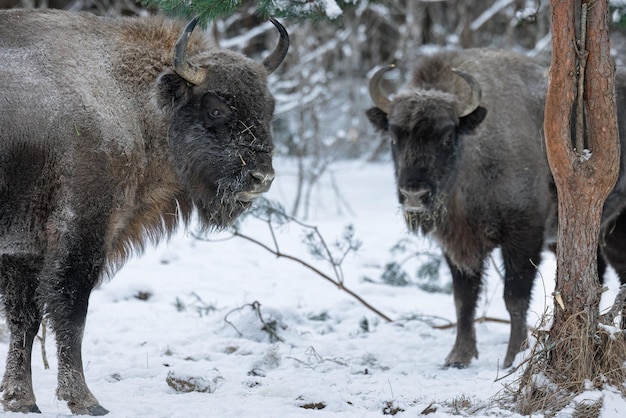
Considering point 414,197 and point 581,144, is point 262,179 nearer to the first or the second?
point 414,197

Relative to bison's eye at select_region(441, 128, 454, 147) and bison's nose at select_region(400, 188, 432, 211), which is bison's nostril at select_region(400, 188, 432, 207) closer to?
bison's nose at select_region(400, 188, 432, 211)

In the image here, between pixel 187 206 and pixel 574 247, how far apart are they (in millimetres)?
2324

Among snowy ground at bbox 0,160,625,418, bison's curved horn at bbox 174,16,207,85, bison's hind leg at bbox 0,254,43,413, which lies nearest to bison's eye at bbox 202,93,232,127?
bison's curved horn at bbox 174,16,207,85

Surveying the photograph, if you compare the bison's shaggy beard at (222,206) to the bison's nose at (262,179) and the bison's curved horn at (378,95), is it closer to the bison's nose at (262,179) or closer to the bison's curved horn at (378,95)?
the bison's nose at (262,179)

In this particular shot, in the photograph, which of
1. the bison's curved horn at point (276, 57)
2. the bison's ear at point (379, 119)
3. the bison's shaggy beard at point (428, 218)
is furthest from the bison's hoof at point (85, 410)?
the bison's ear at point (379, 119)

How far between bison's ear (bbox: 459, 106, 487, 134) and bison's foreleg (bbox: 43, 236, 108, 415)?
307cm

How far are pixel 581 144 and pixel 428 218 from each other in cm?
194

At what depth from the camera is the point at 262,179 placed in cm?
456

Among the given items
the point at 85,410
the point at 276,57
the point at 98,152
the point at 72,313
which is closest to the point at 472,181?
the point at 276,57

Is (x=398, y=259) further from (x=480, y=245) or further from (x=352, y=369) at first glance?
(x=352, y=369)

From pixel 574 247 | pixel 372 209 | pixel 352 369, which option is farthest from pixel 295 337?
pixel 372 209

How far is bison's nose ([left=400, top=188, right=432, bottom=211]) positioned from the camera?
5695 mm

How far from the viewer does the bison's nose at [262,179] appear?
4539 mm

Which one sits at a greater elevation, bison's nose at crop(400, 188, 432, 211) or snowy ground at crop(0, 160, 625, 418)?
bison's nose at crop(400, 188, 432, 211)
